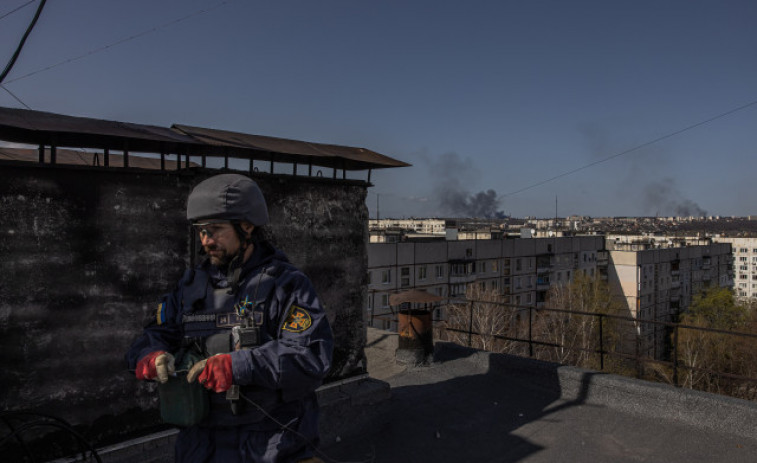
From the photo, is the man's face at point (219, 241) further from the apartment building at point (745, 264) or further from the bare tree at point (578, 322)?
the apartment building at point (745, 264)

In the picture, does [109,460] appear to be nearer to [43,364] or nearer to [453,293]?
[43,364]

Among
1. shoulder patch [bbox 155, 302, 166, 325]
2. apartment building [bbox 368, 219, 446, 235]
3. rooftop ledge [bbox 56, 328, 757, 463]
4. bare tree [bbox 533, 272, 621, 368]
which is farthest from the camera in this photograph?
apartment building [bbox 368, 219, 446, 235]

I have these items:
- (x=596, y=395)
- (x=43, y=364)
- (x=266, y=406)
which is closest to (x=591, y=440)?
(x=596, y=395)

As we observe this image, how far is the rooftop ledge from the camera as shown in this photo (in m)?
5.24

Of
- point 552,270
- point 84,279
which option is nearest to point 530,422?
point 84,279

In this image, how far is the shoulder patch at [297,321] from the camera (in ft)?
7.27

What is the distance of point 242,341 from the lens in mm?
2164

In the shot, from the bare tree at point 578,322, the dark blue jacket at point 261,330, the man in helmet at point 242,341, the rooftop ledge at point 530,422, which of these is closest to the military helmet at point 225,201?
the man in helmet at point 242,341

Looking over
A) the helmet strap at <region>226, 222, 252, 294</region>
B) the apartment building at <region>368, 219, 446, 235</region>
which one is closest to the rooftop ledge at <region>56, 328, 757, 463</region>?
the helmet strap at <region>226, 222, 252, 294</region>

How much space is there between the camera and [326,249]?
20.0 ft

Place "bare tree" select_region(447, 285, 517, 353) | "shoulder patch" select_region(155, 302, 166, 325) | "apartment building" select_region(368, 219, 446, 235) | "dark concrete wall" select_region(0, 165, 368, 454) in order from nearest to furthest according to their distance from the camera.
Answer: "shoulder patch" select_region(155, 302, 166, 325) < "dark concrete wall" select_region(0, 165, 368, 454) < "bare tree" select_region(447, 285, 517, 353) < "apartment building" select_region(368, 219, 446, 235)

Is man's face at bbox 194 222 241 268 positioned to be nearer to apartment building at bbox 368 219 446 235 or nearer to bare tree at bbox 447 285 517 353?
bare tree at bbox 447 285 517 353

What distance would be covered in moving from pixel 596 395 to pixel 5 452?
6.29m

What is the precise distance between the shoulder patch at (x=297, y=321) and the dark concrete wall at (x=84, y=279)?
2952 millimetres
